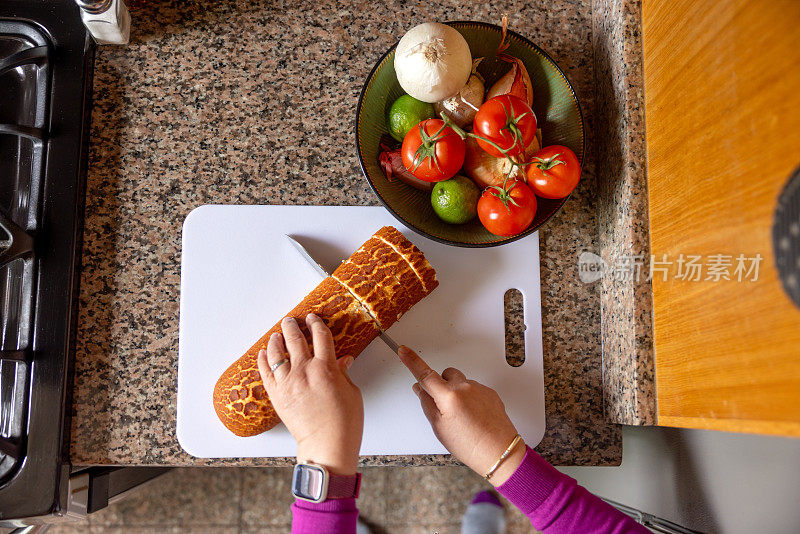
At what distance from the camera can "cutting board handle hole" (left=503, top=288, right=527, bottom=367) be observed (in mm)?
878

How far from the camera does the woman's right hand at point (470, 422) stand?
30.0 inches

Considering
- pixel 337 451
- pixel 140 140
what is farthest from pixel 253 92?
pixel 337 451

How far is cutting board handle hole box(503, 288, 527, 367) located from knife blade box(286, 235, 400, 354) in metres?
0.19

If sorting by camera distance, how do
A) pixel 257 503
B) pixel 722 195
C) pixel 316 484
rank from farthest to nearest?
pixel 257 503 → pixel 316 484 → pixel 722 195

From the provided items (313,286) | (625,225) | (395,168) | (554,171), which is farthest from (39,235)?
(625,225)

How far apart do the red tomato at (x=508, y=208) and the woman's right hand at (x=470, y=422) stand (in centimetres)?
24

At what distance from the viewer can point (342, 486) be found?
27.8 inches

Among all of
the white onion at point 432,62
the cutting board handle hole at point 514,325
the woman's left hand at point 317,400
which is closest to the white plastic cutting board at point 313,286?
the cutting board handle hole at point 514,325

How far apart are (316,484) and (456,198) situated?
443mm

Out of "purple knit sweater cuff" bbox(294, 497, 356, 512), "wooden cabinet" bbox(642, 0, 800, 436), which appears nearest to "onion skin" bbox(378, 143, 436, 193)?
"wooden cabinet" bbox(642, 0, 800, 436)

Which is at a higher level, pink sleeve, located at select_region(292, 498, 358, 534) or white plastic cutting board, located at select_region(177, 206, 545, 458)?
white plastic cutting board, located at select_region(177, 206, 545, 458)

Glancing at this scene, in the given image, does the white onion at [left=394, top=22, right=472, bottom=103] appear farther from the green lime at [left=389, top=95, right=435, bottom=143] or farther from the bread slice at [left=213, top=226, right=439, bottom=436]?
the bread slice at [left=213, top=226, right=439, bottom=436]

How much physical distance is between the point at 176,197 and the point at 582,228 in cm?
70

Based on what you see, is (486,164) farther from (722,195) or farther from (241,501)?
(241,501)
